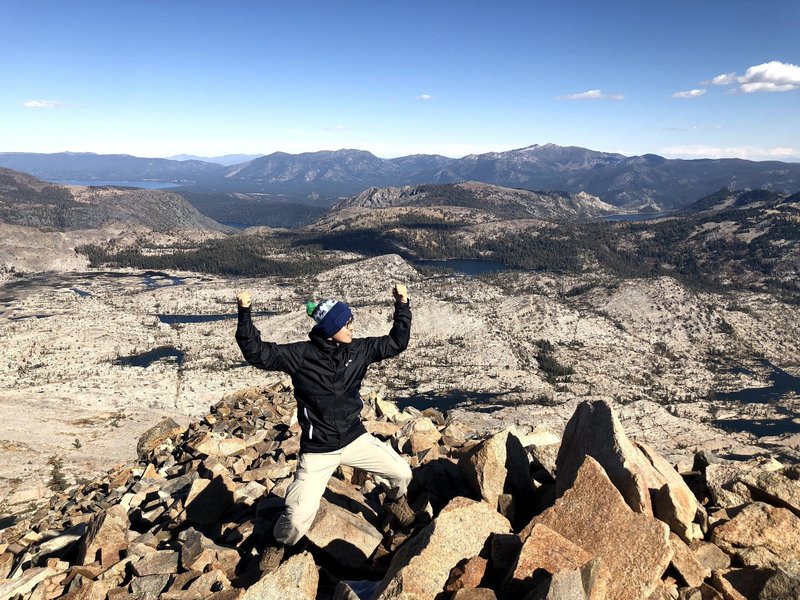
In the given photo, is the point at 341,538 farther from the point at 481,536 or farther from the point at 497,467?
the point at 497,467

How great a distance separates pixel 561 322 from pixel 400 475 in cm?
13817

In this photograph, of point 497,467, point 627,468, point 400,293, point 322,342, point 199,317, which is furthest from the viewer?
point 199,317

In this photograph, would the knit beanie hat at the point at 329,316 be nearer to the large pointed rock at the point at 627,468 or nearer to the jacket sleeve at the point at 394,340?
the jacket sleeve at the point at 394,340

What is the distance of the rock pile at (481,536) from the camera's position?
8500mm

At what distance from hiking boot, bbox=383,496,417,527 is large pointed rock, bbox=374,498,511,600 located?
1.82m

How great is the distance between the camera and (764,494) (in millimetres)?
11602

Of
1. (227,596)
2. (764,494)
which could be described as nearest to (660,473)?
(764,494)

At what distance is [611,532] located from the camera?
916 centimetres

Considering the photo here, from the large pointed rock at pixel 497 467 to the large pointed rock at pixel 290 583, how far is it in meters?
4.27

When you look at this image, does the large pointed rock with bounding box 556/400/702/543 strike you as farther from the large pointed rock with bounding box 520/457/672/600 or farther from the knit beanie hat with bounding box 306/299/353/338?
the knit beanie hat with bounding box 306/299/353/338

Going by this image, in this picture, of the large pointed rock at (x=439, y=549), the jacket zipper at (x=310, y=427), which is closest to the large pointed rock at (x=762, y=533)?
the large pointed rock at (x=439, y=549)

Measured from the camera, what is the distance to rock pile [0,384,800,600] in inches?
335

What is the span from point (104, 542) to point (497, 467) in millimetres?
10039

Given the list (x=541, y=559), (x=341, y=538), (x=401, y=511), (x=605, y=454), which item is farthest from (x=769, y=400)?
(x=341, y=538)
